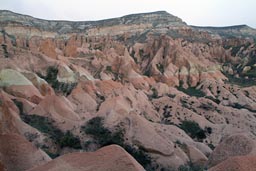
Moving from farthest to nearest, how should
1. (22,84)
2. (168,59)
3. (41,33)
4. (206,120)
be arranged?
(41,33)
(168,59)
(206,120)
(22,84)

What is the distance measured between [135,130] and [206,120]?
76.9ft

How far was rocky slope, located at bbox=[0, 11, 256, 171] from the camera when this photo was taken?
27.7 m

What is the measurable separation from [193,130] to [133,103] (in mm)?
7939

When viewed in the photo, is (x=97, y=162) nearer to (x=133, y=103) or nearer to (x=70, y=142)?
(x=70, y=142)

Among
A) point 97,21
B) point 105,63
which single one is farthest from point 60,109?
point 97,21

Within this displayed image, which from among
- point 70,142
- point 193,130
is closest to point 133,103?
point 193,130

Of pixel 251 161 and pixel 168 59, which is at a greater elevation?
pixel 251 161

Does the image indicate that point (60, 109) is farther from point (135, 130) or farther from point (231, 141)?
point (231, 141)

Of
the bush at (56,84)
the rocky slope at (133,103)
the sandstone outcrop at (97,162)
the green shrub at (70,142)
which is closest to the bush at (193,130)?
the rocky slope at (133,103)

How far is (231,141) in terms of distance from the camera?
70.5 feet

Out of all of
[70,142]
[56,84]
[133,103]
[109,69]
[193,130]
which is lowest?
[193,130]

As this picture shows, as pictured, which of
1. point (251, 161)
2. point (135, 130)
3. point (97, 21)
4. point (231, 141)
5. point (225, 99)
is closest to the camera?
point (251, 161)

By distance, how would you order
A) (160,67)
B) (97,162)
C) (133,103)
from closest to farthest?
(97,162) → (133,103) → (160,67)

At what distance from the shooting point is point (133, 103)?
166 ft
